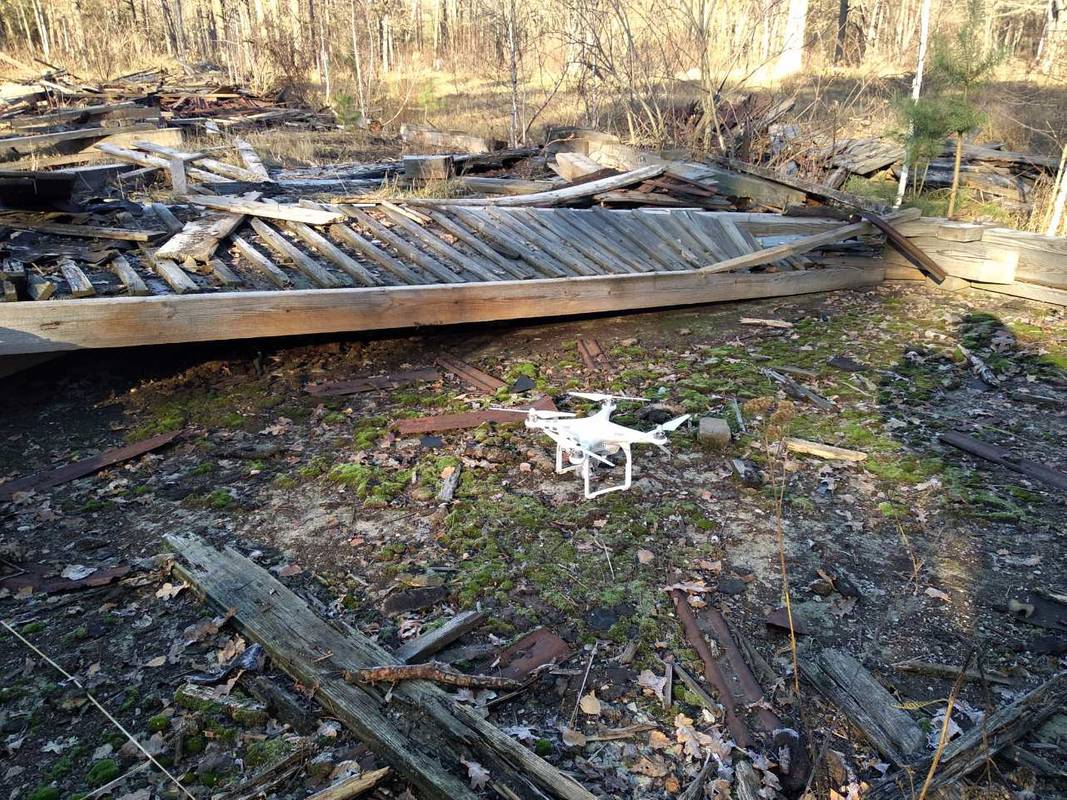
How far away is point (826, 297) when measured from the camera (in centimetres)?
938

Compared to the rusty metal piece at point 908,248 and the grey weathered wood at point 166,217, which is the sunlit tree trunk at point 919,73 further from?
the grey weathered wood at point 166,217

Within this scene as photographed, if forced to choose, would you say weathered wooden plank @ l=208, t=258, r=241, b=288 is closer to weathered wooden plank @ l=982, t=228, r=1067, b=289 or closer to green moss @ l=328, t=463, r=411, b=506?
green moss @ l=328, t=463, r=411, b=506

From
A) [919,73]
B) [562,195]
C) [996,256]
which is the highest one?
[919,73]

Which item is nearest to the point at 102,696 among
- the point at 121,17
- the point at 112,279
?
the point at 112,279

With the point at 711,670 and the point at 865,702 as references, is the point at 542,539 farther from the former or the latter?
the point at 865,702

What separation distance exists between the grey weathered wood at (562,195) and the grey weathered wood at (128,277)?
343 cm

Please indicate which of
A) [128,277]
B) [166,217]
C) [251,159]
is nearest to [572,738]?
[128,277]

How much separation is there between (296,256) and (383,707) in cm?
494

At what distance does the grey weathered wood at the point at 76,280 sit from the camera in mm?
5609

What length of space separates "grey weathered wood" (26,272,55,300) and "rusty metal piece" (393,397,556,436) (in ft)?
9.21

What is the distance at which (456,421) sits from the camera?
6.16 m

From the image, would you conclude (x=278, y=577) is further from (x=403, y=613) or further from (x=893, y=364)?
(x=893, y=364)

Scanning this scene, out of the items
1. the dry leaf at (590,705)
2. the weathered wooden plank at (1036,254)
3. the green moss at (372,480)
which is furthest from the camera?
the weathered wooden plank at (1036,254)

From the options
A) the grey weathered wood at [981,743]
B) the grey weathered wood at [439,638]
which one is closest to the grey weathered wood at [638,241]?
the grey weathered wood at [439,638]
